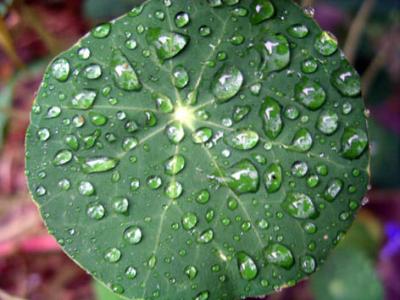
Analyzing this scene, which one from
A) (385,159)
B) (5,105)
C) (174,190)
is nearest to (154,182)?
(174,190)

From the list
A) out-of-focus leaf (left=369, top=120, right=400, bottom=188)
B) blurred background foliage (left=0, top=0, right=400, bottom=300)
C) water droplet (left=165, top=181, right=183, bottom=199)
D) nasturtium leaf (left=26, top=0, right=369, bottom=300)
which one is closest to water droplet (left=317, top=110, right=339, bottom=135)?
nasturtium leaf (left=26, top=0, right=369, bottom=300)

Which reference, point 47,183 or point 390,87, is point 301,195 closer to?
point 47,183

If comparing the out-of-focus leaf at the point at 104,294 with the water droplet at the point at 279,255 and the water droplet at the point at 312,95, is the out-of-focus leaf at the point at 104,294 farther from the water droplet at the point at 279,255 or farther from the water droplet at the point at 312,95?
the water droplet at the point at 312,95

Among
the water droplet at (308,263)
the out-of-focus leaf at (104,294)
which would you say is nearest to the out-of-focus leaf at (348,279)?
the out-of-focus leaf at (104,294)

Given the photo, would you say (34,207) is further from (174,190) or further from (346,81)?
(346,81)

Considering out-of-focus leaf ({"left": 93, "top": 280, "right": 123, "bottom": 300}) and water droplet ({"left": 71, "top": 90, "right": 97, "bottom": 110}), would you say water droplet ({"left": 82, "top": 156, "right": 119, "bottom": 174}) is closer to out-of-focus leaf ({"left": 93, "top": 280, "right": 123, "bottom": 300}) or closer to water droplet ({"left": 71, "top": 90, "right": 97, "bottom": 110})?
water droplet ({"left": 71, "top": 90, "right": 97, "bottom": 110})

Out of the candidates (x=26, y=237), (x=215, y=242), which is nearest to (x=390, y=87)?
(x=26, y=237)
